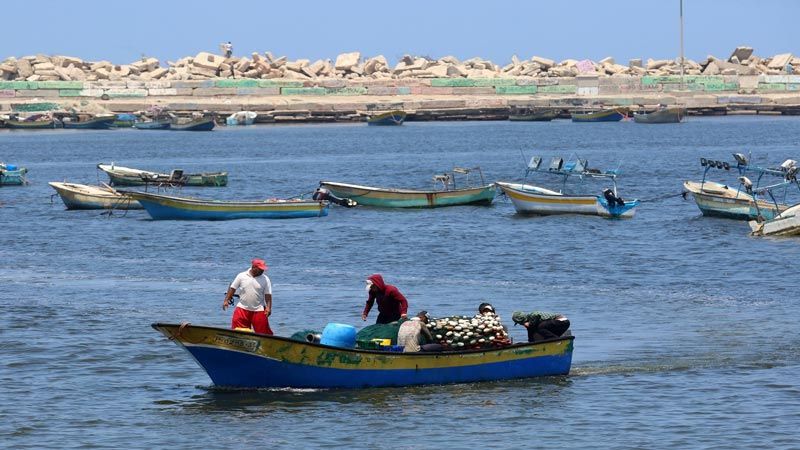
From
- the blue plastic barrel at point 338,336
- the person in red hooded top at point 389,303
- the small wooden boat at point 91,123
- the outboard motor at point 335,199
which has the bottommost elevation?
the small wooden boat at point 91,123

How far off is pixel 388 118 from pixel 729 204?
313ft

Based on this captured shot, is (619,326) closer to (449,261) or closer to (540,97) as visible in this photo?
(449,261)

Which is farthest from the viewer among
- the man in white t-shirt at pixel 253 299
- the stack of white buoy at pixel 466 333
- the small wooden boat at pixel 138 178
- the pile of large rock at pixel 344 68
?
the pile of large rock at pixel 344 68

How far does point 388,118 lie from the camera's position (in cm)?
14050

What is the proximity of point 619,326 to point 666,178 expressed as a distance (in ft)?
152

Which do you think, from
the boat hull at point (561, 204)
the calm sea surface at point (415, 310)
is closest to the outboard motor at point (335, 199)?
the calm sea surface at point (415, 310)

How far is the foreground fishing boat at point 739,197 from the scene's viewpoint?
43031mm

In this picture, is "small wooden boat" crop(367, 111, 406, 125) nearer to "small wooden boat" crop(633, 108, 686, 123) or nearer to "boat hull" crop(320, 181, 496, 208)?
"small wooden boat" crop(633, 108, 686, 123)

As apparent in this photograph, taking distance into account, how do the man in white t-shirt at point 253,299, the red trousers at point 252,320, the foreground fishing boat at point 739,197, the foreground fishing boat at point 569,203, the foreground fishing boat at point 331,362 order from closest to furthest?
the foreground fishing boat at point 331,362 < the man in white t-shirt at point 253,299 < the red trousers at point 252,320 < the foreground fishing boat at point 739,197 < the foreground fishing boat at point 569,203

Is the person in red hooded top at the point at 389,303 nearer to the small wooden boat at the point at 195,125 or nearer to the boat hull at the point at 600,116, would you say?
the small wooden boat at the point at 195,125

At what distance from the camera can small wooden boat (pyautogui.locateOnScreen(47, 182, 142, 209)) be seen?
176 ft

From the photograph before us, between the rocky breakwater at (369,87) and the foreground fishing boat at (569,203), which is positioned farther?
the rocky breakwater at (369,87)

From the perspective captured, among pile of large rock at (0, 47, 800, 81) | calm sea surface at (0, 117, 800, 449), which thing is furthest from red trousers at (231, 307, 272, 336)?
pile of large rock at (0, 47, 800, 81)

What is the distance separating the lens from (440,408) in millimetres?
20750
